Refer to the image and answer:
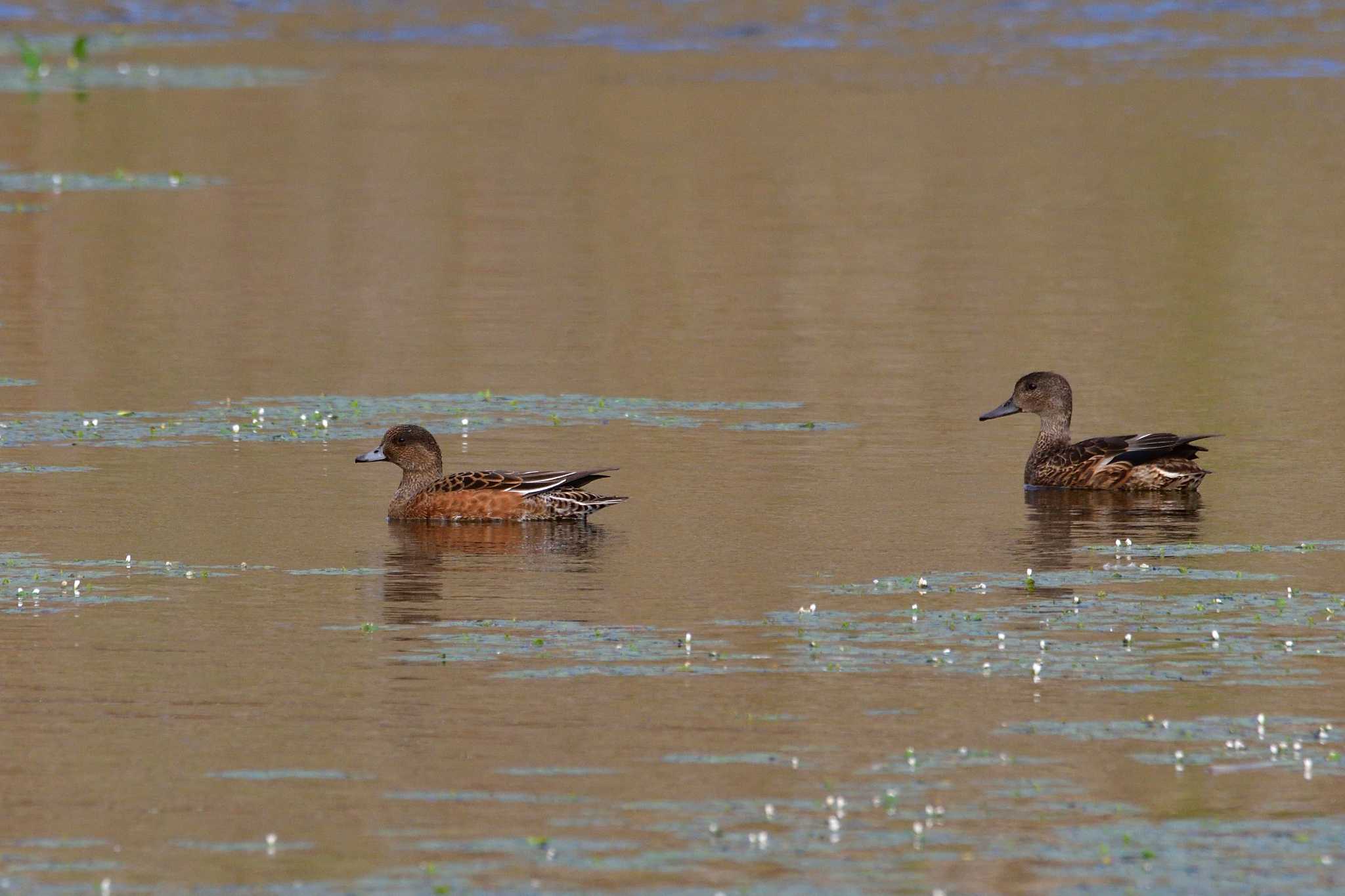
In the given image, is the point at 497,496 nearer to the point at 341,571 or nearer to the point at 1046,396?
the point at 341,571

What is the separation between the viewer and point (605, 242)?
31.1 m

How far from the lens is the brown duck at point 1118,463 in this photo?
1694 centimetres

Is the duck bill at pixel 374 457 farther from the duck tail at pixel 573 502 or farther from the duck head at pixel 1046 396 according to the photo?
the duck head at pixel 1046 396

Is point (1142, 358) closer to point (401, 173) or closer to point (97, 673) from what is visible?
point (97, 673)

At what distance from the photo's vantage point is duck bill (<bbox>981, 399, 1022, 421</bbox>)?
60.4 feet

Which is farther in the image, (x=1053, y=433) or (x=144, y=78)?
(x=144, y=78)

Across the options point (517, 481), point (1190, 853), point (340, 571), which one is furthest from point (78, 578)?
point (1190, 853)

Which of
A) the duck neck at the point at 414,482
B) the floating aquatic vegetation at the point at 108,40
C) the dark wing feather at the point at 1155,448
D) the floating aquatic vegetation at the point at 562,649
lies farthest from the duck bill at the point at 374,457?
the floating aquatic vegetation at the point at 108,40

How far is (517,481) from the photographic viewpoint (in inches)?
622

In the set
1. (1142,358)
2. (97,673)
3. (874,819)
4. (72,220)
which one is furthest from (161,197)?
(874,819)

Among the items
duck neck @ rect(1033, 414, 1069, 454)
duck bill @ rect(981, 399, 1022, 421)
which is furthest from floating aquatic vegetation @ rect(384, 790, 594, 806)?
duck bill @ rect(981, 399, 1022, 421)

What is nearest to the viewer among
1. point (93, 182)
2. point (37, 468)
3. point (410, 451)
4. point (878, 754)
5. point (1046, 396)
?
point (878, 754)

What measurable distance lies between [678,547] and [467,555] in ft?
3.88

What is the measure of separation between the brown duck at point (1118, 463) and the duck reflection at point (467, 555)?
10.9 feet
